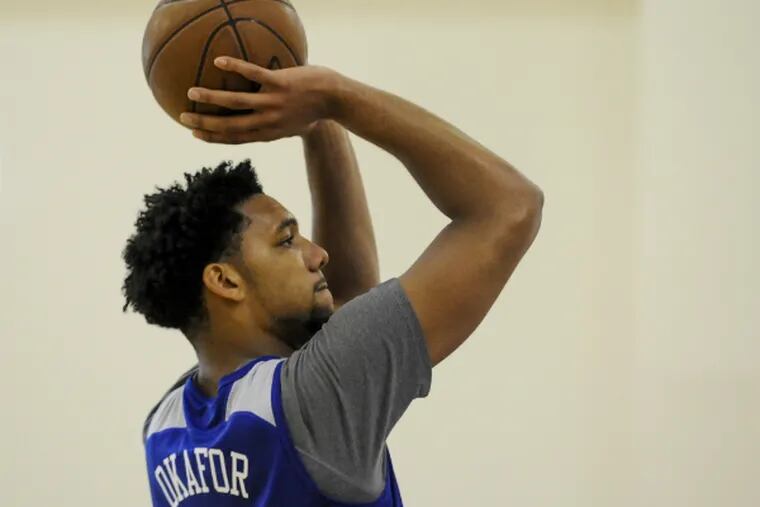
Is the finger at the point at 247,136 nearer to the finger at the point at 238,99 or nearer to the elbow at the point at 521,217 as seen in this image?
the finger at the point at 238,99

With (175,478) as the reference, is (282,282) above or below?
above

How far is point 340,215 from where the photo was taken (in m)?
1.61

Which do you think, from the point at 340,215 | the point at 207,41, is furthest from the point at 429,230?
the point at 207,41

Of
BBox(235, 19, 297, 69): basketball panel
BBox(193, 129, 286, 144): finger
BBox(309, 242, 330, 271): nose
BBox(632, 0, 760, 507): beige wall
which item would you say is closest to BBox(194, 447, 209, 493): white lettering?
BBox(309, 242, 330, 271): nose

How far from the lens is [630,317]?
3.22 metres

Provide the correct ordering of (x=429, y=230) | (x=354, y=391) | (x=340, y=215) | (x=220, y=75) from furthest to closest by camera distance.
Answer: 1. (x=429, y=230)
2. (x=340, y=215)
3. (x=220, y=75)
4. (x=354, y=391)

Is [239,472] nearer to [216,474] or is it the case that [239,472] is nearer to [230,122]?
[216,474]

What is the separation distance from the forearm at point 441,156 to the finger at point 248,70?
0.26ft

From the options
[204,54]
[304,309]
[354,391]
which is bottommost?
[354,391]

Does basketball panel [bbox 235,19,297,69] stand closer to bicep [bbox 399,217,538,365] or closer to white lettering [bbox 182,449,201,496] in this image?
bicep [bbox 399,217,538,365]

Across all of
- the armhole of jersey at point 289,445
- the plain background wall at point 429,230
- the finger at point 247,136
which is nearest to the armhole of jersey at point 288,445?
the armhole of jersey at point 289,445

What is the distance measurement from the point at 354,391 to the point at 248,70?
0.41m

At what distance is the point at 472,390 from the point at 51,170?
172 centimetres

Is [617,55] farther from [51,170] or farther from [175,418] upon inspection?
[175,418]
